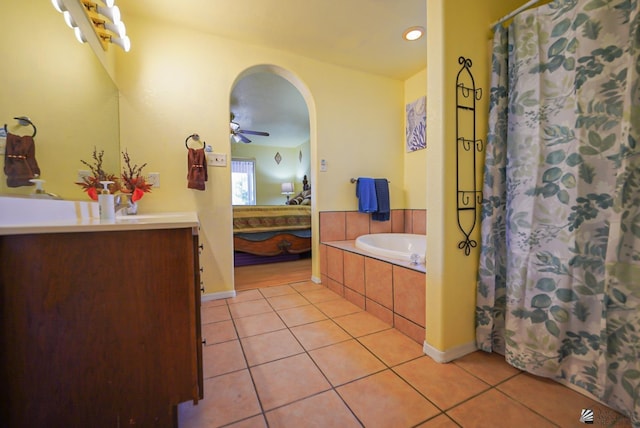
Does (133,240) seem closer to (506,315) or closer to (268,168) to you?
(506,315)

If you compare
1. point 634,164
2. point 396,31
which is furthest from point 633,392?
point 396,31

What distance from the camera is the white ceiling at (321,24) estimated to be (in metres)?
1.83

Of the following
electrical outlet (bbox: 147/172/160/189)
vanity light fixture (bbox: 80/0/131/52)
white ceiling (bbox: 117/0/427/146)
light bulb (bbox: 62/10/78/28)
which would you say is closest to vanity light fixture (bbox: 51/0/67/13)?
light bulb (bbox: 62/10/78/28)

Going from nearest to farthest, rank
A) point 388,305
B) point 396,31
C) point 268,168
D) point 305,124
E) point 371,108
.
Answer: point 388,305
point 396,31
point 371,108
point 305,124
point 268,168

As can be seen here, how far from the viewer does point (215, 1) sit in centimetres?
178

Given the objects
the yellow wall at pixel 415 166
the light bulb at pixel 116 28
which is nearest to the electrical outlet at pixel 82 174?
the light bulb at pixel 116 28

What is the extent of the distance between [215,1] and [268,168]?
5.26 metres

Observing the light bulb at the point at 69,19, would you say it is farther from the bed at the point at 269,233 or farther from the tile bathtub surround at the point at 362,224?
the bed at the point at 269,233

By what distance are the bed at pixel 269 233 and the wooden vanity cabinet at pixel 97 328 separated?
267cm

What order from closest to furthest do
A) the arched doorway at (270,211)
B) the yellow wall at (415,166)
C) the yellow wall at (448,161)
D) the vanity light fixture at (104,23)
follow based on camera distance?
the yellow wall at (448,161), the vanity light fixture at (104,23), the yellow wall at (415,166), the arched doorway at (270,211)

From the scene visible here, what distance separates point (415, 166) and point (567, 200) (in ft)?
6.16

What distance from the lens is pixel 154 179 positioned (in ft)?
6.66

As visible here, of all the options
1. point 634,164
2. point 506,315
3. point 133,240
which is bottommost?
point 506,315

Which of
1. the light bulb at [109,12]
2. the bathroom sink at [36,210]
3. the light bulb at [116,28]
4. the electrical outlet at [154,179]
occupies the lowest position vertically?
the bathroom sink at [36,210]
